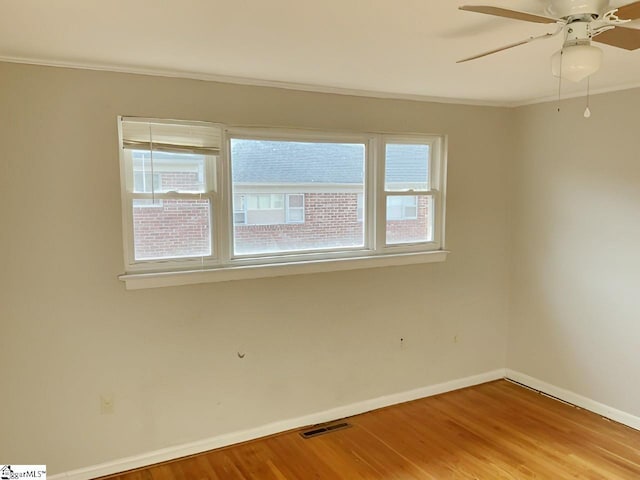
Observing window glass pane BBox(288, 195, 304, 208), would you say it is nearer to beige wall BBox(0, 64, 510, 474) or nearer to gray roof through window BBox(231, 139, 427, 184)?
gray roof through window BBox(231, 139, 427, 184)

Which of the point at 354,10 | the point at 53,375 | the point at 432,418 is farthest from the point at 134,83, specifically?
the point at 432,418

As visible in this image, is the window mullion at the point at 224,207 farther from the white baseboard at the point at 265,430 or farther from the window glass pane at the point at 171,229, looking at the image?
the white baseboard at the point at 265,430

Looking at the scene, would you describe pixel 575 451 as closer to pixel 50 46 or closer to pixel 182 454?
pixel 182 454

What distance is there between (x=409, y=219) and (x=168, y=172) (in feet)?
6.33

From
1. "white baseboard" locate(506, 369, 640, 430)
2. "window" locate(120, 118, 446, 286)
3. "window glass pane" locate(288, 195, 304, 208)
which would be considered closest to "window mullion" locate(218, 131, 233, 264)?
"window" locate(120, 118, 446, 286)

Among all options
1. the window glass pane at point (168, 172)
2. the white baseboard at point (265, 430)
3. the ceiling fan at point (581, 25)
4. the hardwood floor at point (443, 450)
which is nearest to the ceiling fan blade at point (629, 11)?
the ceiling fan at point (581, 25)

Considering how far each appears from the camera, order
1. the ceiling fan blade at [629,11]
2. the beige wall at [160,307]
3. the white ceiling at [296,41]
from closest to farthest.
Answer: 1. the ceiling fan blade at [629,11]
2. the white ceiling at [296,41]
3. the beige wall at [160,307]

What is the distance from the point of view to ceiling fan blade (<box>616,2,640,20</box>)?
150 centimetres

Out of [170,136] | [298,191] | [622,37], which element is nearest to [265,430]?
[298,191]

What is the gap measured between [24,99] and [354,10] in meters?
1.86

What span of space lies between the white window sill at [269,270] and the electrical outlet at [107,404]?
669 mm

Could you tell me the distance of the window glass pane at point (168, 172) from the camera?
9.67ft

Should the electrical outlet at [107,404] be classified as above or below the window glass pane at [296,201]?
below

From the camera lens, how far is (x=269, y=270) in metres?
3.29
